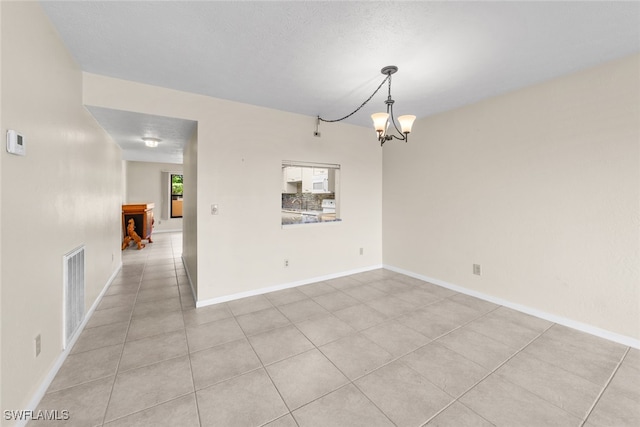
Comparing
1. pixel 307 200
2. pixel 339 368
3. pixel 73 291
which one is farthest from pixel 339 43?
pixel 307 200

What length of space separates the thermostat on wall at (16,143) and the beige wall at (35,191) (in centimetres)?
3

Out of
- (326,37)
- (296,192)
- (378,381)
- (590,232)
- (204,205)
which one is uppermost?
(326,37)

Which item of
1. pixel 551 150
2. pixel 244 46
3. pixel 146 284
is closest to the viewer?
pixel 244 46

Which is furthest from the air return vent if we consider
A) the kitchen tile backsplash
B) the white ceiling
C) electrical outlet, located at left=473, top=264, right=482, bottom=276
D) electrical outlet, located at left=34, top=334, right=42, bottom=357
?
electrical outlet, located at left=473, top=264, right=482, bottom=276

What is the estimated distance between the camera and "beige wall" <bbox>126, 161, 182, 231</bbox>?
8062 millimetres

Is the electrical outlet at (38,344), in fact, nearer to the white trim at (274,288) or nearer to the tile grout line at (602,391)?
the white trim at (274,288)

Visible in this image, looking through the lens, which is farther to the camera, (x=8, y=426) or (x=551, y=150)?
(x=551, y=150)

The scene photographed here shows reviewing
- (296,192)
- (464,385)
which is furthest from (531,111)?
(296,192)

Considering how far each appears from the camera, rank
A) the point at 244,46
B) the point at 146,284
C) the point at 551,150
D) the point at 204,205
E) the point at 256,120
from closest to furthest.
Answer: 1. the point at 244,46
2. the point at 551,150
3. the point at 204,205
4. the point at 256,120
5. the point at 146,284

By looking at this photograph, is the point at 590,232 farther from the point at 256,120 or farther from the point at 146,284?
the point at 146,284

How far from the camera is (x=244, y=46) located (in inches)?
80.7

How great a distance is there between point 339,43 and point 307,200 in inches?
150

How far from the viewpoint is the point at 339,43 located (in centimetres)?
198

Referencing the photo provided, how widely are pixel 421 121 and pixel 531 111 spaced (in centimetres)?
138
